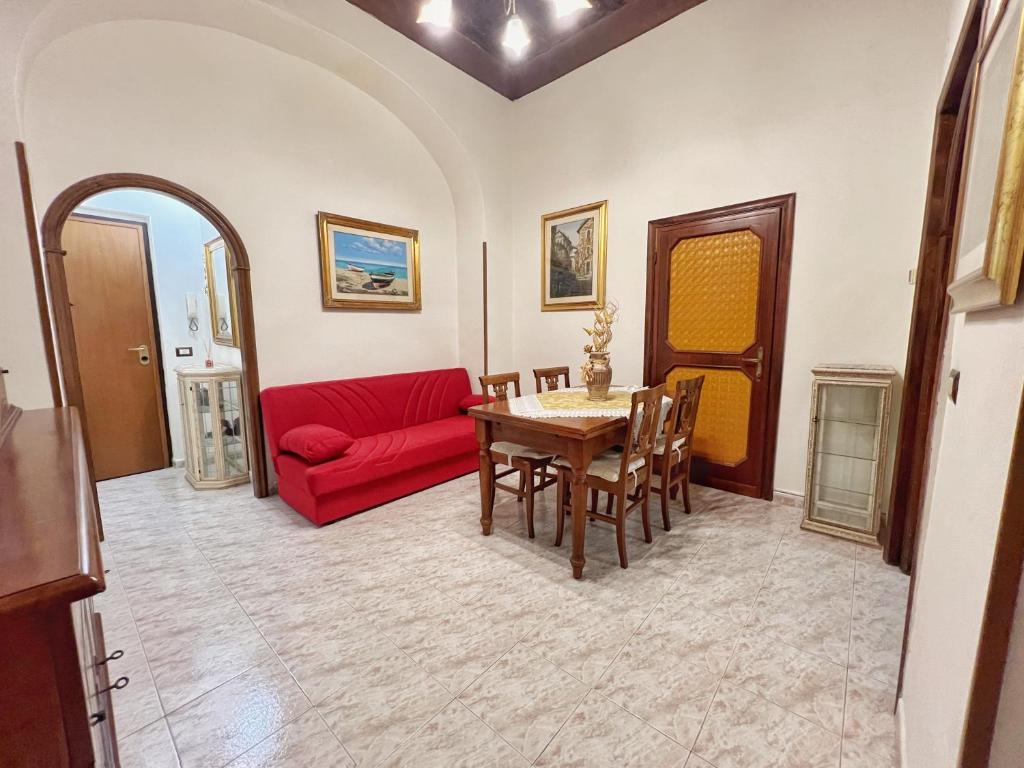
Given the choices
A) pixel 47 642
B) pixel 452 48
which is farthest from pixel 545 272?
pixel 47 642

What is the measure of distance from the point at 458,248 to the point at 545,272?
0.97m

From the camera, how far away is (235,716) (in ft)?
4.49

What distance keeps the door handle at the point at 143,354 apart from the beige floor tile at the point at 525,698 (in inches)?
158

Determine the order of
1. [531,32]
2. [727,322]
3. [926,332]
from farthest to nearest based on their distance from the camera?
[531,32] → [727,322] → [926,332]

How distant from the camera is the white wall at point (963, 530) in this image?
63 centimetres

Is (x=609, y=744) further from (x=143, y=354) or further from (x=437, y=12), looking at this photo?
(x=143, y=354)

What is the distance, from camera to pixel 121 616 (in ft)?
6.04

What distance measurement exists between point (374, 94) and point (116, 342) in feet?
9.94

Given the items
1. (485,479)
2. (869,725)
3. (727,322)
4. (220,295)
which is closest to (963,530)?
(869,725)

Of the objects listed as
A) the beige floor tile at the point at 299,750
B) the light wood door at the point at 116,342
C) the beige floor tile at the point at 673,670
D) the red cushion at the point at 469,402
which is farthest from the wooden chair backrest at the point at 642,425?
the light wood door at the point at 116,342

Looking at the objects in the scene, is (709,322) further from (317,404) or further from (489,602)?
(317,404)

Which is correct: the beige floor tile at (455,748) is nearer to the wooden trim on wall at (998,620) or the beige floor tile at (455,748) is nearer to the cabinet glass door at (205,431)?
the wooden trim on wall at (998,620)

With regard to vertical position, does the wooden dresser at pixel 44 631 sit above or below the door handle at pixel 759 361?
below

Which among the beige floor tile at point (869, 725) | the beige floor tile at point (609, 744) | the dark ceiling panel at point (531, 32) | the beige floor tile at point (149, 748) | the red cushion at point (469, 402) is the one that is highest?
the dark ceiling panel at point (531, 32)
